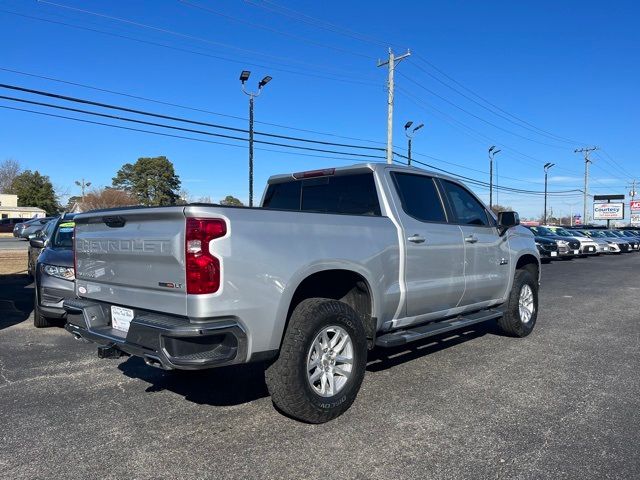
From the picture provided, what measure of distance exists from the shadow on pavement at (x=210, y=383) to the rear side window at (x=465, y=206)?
278 cm

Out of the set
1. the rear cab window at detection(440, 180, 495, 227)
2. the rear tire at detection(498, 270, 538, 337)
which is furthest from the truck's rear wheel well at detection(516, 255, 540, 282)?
the rear cab window at detection(440, 180, 495, 227)

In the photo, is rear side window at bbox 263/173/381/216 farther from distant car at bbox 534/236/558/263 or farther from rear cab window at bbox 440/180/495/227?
distant car at bbox 534/236/558/263

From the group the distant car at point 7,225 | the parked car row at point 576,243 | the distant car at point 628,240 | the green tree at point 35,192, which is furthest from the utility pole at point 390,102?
the green tree at point 35,192

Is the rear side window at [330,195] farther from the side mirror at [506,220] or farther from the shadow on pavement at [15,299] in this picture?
the shadow on pavement at [15,299]

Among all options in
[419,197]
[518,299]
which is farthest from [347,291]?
[518,299]

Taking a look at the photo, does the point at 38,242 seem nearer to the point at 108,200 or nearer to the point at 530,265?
the point at 530,265

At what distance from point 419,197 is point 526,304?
8.94 ft

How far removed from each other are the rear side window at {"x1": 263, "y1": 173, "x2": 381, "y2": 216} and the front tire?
4.23ft

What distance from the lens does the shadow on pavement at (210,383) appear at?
443cm

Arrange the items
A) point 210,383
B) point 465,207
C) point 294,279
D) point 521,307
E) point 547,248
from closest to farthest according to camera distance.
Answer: point 294,279, point 210,383, point 465,207, point 521,307, point 547,248

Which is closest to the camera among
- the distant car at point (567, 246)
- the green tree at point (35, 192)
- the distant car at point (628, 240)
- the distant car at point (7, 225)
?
the distant car at point (567, 246)

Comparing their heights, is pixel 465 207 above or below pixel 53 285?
above

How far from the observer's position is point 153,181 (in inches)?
2670

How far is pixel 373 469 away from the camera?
10.3 ft
